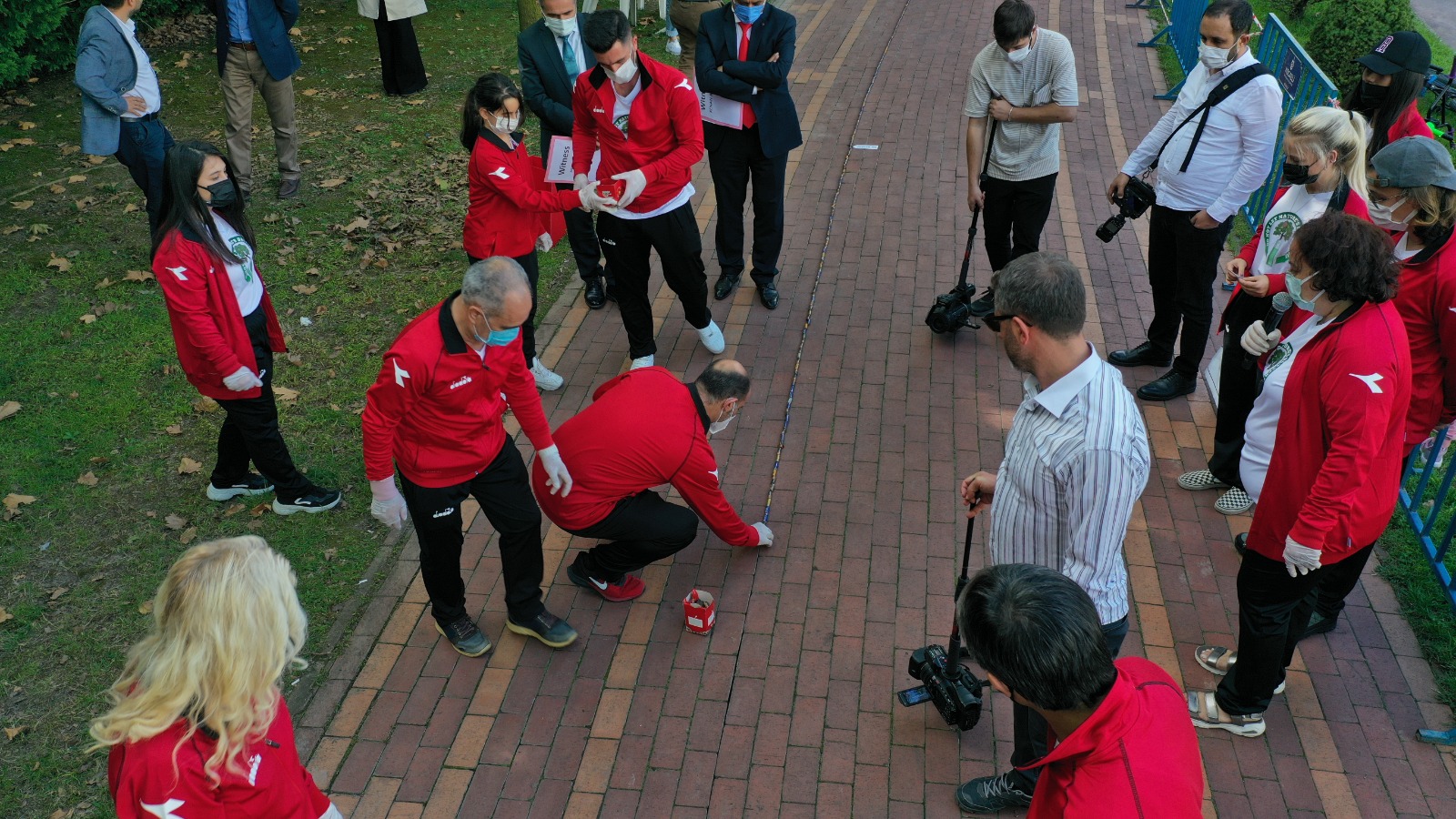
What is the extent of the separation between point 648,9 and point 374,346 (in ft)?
28.2

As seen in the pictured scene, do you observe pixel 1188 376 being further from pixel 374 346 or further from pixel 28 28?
pixel 28 28

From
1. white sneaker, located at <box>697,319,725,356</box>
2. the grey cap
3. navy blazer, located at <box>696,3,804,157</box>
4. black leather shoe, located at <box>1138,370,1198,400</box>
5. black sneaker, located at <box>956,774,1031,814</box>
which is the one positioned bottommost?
white sneaker, located at <box>697,319,725,356</box>

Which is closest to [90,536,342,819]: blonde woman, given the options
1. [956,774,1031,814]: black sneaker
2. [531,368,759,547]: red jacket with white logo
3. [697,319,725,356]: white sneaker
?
[531,368,759,547]: red jacket with white logo

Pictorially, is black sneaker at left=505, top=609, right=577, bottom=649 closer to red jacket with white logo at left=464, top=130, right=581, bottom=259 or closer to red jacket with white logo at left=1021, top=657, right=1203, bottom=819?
red jacket with white logo at left=464, top=130, right=581, bottom=259

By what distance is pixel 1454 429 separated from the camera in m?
4.61

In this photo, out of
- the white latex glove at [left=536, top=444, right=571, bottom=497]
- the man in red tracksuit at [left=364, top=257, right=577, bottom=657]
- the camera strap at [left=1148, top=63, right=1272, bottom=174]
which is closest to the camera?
the man in red tracksuit at [left=364, top=257, right=577, bottom=657]

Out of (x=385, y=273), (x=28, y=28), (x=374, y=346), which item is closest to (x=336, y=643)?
(x=374, y=346)

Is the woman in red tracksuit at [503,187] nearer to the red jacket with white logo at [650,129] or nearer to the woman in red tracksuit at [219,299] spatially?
the red jacket with white logo at [650,129]

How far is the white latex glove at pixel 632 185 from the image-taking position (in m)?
5.34

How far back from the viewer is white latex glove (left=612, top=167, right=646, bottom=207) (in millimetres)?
Result: 5336

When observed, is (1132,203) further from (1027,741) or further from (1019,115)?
(1027,741)

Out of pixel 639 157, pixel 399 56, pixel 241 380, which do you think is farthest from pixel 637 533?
pixel 399 56

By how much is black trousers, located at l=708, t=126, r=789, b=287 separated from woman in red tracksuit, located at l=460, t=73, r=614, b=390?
4.22 ft

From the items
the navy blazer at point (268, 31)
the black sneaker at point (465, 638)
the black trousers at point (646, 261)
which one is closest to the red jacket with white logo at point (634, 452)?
the black sneaker at point (465, 638)
